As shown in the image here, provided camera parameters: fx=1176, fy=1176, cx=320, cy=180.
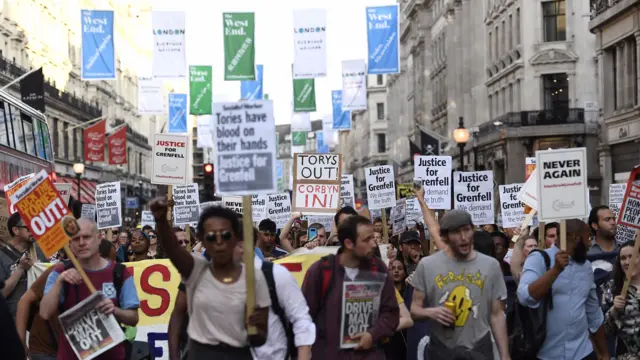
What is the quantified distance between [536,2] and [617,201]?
1392 inches

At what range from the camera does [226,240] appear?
6430 millimetres

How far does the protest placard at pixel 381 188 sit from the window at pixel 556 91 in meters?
35.1

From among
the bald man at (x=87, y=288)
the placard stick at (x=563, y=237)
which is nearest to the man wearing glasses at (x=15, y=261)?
the bald man at (x=87, y=288)

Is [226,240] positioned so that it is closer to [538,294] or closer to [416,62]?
[538,294]

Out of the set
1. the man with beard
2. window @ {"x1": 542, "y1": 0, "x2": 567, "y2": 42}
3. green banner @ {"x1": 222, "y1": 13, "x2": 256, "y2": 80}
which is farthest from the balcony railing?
the man with beard

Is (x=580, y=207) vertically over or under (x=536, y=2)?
under

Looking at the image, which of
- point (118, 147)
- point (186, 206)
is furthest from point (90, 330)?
point (118, 147)

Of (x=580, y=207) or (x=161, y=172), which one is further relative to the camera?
(x=161, y=172)

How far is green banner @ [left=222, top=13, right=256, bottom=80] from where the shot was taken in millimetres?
26797

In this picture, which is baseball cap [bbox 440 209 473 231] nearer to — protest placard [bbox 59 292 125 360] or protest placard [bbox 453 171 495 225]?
protest placard [bbox 59 292 125 360]

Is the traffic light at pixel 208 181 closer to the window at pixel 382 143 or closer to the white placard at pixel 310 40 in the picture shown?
the white placard at pixel 310 40

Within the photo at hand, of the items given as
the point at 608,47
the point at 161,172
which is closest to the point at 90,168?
the point at 608,47

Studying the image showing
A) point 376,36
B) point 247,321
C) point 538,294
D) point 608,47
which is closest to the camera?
point 247,321

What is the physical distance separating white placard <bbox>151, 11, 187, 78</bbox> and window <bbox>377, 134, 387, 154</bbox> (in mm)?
93224
